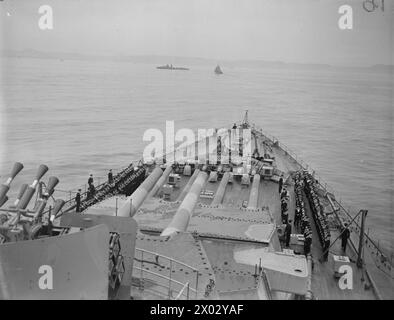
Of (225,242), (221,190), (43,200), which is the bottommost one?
(225,242)

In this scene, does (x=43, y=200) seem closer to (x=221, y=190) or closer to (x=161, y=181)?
(x=221, y=190)

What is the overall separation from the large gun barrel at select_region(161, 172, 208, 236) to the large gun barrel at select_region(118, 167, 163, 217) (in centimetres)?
73

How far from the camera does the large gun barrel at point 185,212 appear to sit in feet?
21.6

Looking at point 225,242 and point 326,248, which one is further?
point 326,248

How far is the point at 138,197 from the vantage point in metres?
8.93

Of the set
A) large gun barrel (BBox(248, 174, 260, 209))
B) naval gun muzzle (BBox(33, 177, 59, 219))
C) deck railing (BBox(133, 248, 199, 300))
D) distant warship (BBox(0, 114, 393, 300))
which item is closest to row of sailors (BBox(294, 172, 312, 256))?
distant warship (BBox(0, 114, 393, 300))

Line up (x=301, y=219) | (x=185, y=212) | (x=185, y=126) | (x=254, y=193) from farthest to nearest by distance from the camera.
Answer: (x=185, y=126)
(x=254, y=193)
(x=301, y=219)
(x=185, y=212)

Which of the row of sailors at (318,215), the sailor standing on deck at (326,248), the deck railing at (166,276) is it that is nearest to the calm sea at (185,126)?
the row of sailors at (318,215)

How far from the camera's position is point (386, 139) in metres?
20.2

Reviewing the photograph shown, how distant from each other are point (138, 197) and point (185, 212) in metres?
1.79

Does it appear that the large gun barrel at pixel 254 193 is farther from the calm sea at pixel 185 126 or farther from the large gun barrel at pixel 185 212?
the calm sea at pixel 185 126

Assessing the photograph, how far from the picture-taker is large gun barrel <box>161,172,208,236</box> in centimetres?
659

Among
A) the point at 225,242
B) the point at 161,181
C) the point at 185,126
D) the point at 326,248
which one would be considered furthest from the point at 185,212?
the point at 185,126
